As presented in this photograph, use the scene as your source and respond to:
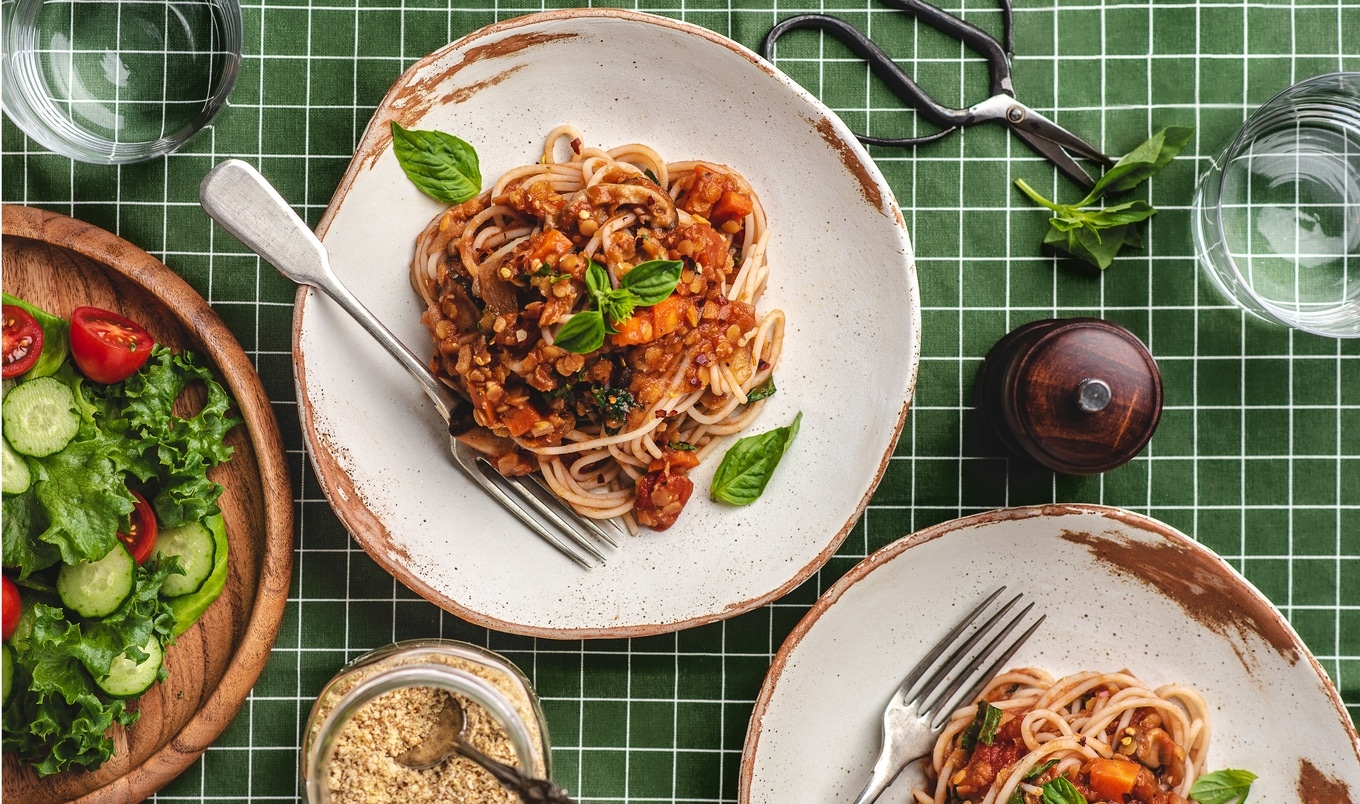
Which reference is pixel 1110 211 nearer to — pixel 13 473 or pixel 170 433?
pixel 170 433

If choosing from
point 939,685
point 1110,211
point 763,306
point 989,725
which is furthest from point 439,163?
point 989,725

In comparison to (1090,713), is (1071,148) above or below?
above

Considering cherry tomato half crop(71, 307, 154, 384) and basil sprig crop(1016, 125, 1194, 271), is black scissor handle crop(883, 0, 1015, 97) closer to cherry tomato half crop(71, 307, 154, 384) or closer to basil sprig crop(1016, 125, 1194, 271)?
basil sprig crop(1016, 125, 1194, 271)

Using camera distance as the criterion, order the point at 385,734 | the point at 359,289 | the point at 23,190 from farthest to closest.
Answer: the point at 23,190 → the point at 359,289 → the point at 385,734

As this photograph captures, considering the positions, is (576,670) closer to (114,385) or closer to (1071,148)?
(114,385)

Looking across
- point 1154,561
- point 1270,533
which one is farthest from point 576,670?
point 1270,533

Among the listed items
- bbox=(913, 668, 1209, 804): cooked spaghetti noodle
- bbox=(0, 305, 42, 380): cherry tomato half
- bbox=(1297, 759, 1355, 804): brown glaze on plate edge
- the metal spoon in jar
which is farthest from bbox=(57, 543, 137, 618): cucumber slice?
bbox=(1297, 759, 1355, 804): brown glaze on plate edge

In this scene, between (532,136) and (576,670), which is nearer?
(532,136)
